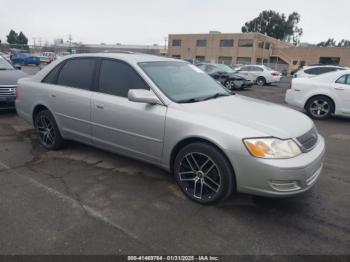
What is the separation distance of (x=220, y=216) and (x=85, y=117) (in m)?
2.37

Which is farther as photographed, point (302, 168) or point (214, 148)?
point (214, 148)

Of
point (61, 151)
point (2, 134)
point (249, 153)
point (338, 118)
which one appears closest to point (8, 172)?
point (61, 151)

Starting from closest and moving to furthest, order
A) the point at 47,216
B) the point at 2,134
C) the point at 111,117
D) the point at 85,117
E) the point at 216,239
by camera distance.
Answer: the point at 216,239 → the point at 47,216 → the point at 111,117 → the point at 85,117 → the point at 2,134

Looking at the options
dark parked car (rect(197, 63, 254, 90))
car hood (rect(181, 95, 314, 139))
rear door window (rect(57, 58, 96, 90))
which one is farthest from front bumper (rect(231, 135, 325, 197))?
dark parked car (rect(197, 63, 254, 90))

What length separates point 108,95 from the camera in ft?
13.0

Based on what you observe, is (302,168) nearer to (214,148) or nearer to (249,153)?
(249,153)

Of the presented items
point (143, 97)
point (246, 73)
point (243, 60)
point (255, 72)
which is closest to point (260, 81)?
point (255, 72)

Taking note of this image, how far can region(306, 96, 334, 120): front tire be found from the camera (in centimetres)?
805

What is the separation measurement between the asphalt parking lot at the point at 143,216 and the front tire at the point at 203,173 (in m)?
0.15

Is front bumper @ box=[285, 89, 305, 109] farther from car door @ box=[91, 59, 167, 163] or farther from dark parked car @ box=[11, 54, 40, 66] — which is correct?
dark parked car @ box=[11, 54, 40, 66]

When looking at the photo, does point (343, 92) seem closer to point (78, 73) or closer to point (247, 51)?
point (78, 73)

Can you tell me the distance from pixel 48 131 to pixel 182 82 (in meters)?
2.50

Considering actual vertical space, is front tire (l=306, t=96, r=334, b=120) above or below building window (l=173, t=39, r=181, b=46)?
below

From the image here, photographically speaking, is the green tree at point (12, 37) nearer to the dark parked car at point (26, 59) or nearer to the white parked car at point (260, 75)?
the dark parked car at point (26, 59)
